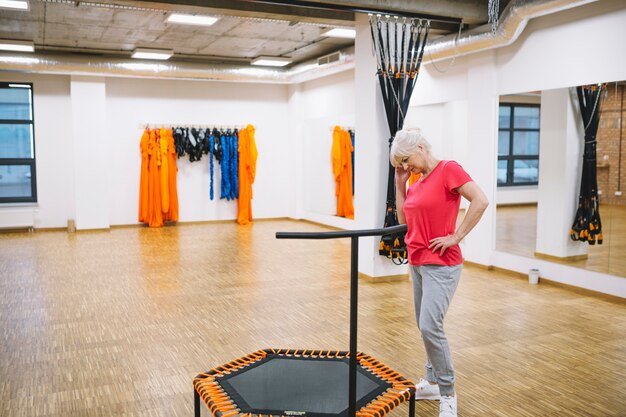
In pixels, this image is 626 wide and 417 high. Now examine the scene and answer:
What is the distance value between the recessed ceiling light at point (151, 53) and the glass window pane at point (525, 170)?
5585 millimetres

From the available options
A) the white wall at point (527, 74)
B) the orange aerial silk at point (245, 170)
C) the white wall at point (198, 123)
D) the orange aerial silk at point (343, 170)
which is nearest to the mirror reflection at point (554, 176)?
the white wall at point (527, 74)

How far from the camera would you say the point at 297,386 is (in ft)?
9.01

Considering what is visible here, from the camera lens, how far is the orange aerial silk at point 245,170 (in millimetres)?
11547

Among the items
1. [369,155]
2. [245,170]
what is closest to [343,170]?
[245,170]

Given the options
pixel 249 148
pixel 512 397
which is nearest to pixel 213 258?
pixel 249 148

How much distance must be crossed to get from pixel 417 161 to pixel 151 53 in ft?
24.7

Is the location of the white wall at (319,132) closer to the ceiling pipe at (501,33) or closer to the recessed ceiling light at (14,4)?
the ceiling pipe at (501,33)

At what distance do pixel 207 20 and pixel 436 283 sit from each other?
5.31 m

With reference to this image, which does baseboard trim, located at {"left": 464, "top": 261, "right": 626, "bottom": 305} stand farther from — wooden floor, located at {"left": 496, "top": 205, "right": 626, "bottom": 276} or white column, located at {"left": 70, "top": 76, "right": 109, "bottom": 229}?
white column, located at {"left": 70, "top": 76, "right": 109, "bottom": 229}

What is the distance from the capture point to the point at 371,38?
6109 millimetres

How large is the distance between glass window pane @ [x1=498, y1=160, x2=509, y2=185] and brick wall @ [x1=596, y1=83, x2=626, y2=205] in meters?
1.14

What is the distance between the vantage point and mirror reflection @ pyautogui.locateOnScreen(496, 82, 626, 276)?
219 inches

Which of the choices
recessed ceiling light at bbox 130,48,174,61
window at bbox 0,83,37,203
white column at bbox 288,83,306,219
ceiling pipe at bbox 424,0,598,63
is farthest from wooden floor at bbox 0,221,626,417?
white column at bbox 288,83,306,219

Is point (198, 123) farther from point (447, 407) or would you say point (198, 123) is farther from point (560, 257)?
point (447, 407)
